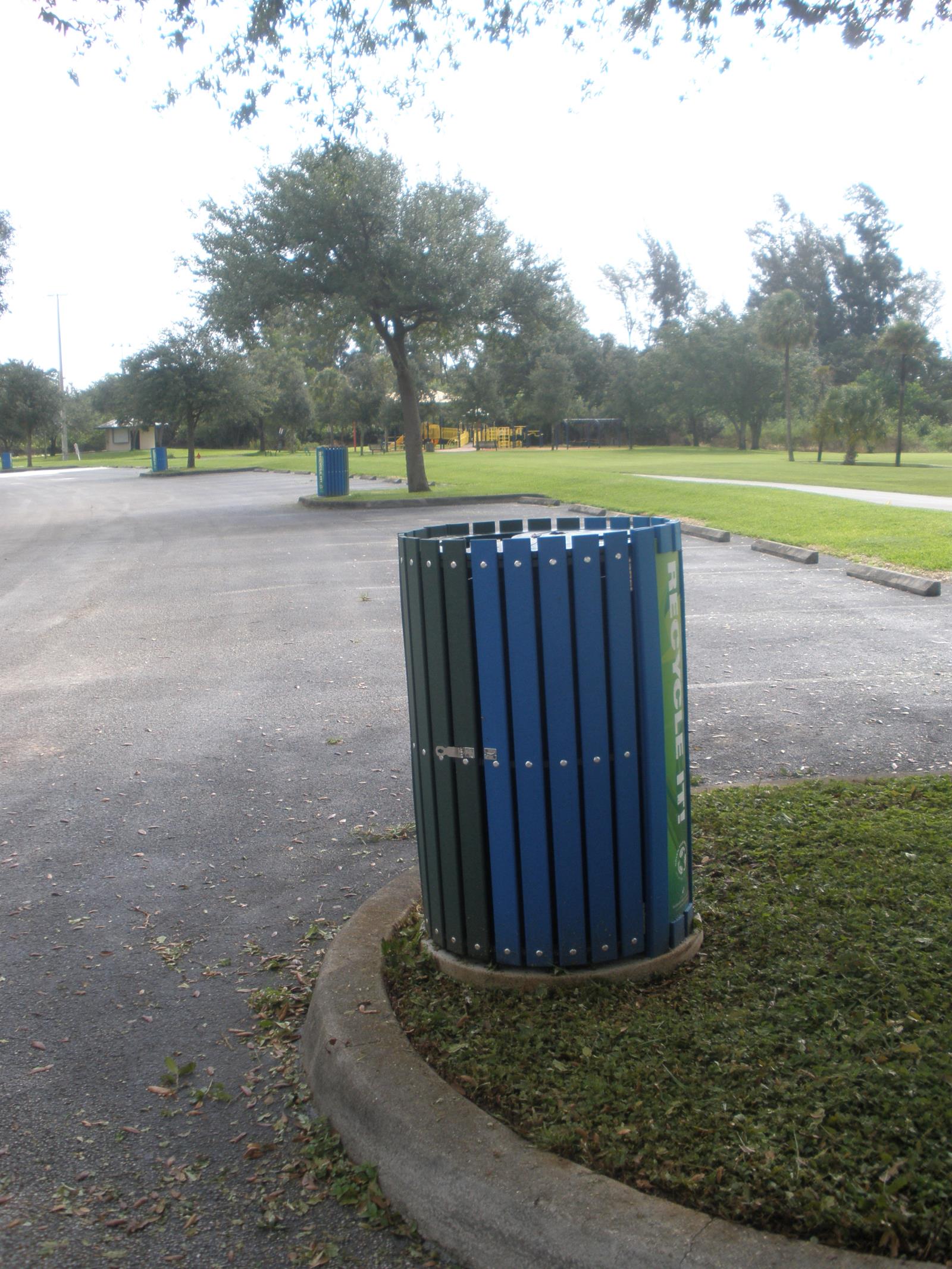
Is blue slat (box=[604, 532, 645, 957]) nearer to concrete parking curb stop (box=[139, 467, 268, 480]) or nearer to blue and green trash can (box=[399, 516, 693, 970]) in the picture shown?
blue and green trash can (box=[399, 516, 693, 970])

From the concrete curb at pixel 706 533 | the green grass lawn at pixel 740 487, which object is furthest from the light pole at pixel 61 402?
the concrete curb at pixel 706 533

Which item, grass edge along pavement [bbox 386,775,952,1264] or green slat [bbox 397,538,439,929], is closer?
grass edge along pavement [bbox 386,775,952,1264]

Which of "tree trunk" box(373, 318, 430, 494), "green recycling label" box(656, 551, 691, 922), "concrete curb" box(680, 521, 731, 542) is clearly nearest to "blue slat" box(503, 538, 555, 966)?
"green recycling label" box(656, 551, 691, 922)

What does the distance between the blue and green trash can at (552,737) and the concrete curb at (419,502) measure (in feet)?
64.9

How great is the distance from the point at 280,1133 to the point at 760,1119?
1.17 metres

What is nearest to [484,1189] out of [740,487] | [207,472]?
[740,487]

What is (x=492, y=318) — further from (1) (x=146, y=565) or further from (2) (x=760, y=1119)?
(2) (x=760, y=1119)

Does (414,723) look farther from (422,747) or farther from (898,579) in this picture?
(898,579)

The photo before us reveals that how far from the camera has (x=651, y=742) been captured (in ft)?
10.1

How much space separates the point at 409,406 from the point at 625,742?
2319 centimetres

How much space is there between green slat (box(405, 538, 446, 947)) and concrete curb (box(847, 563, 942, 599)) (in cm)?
842

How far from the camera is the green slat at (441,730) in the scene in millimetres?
3055

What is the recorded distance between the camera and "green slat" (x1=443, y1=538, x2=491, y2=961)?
3.01 meters

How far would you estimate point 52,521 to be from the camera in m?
23.5
